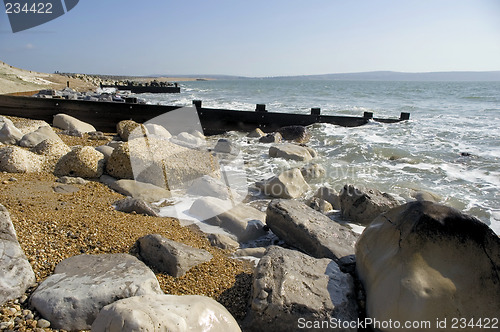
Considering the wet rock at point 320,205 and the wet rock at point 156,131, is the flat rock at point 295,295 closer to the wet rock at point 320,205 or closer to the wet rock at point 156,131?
the wet rock at point 320,205

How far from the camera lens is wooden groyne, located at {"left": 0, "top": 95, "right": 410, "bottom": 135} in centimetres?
1077

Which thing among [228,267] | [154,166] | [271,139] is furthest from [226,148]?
[228,267]

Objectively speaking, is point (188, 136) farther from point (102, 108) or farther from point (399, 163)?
point (399, 163)

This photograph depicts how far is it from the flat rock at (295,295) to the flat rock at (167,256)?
0.70 metres

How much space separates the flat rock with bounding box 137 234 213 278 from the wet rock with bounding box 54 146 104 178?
9.44ft

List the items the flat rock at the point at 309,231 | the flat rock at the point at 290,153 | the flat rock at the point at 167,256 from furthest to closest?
the flat rock at the point at 290,153 → the flat rock at the point at 309,231 → the flat rock at the point at 167,256

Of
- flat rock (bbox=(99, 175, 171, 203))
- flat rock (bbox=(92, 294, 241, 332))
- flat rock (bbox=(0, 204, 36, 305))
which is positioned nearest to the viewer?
flat rock (bbox=(92, 294, 241, 332))

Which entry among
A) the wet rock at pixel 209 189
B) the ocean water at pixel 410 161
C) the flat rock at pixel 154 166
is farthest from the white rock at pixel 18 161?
the ocean water at pixel 410 161

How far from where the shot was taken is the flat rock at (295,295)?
234cm

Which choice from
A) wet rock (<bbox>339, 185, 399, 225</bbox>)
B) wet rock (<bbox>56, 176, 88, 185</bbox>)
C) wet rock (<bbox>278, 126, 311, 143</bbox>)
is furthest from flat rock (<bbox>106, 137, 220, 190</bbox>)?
wet rock (<bbox>278, 126, 311, 143</bbox>)

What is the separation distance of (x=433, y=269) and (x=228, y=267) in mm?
1693

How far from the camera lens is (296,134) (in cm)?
1147

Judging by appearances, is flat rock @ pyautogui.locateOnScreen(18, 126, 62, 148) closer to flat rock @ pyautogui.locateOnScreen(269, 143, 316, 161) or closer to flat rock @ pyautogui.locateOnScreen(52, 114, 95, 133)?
flat rock @ pyautogui.locateOnScreen(52, 114, 95, 133)

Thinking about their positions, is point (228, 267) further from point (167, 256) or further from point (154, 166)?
point (154, 166)
